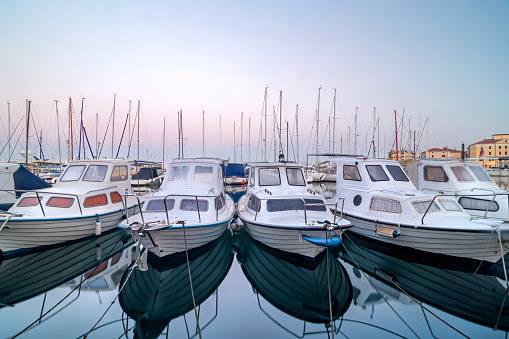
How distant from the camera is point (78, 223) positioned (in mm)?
10227

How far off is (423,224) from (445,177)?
5.07 meters

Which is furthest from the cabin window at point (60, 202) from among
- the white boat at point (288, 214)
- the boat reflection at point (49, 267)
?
the white boat at point (288, 214)

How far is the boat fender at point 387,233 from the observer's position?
9.19 metres

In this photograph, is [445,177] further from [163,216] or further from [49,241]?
[49,241]

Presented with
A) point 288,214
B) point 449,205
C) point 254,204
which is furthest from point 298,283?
point 449,205

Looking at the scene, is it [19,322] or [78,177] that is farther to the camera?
[78,177]

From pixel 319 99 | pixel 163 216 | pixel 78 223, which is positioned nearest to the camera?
pixel 163 216

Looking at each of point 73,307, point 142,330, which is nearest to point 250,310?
Result: point 142,330

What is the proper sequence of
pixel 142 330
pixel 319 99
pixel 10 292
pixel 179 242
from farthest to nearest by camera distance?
pixel 319 99 < pixel 179 242 < pixel 10 292 < pixel 142 330

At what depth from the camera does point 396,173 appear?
481 inches

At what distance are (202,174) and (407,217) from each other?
8861 mm

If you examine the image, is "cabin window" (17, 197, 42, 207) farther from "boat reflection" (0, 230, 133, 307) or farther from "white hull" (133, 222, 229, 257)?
"white hull" (133, 222, 229, 257)

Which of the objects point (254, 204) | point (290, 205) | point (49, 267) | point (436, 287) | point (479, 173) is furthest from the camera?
point (479, 173)

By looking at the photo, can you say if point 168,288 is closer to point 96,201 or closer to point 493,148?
point 96,201
